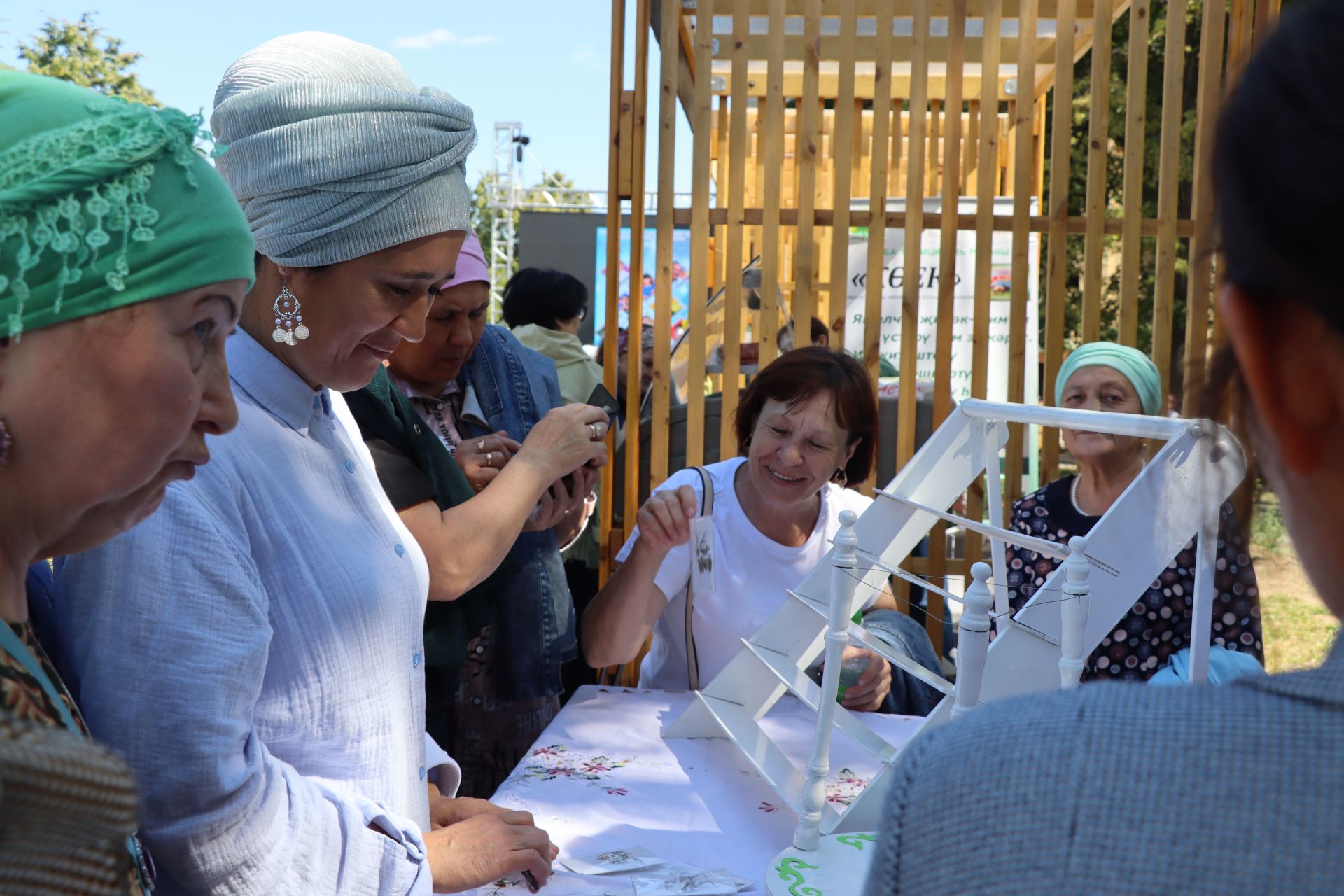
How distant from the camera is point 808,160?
3635mm

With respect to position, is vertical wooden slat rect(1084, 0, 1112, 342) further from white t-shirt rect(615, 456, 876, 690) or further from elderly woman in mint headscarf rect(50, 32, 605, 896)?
elderly woman in mint headscarf rect(50, 32, 605, 896)

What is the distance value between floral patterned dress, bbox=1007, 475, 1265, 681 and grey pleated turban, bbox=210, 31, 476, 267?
1.92 metres

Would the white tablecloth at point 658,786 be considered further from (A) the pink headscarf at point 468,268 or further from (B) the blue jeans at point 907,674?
(A) the pink headscarf at point 468,268

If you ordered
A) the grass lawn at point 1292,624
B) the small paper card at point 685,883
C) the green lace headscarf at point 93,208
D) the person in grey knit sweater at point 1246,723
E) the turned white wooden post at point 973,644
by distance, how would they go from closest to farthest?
the person in grey knit sweater at point 1246,723 < the green lace headscarf at point 93,208 < the turned white wooden post at point 973,644 < the small paper card at point 685,883 < the grass lawn at point 1292,624

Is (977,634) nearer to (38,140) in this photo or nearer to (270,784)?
(270,784)

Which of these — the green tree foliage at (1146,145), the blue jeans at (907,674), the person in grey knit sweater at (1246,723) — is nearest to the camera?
the person in grey knit sweater at (1246,723)

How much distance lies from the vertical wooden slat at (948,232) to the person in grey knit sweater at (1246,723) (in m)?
3.03

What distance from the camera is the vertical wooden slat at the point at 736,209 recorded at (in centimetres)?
348

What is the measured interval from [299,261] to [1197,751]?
1.20m

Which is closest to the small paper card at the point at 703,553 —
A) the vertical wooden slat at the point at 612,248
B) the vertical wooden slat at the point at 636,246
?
the vertical wooden slat at the point at 612,248

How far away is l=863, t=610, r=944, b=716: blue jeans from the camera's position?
266cm

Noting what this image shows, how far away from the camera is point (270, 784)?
1.09 metres

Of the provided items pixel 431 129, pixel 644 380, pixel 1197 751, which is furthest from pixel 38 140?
A: pixel 644 380

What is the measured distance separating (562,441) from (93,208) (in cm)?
119
